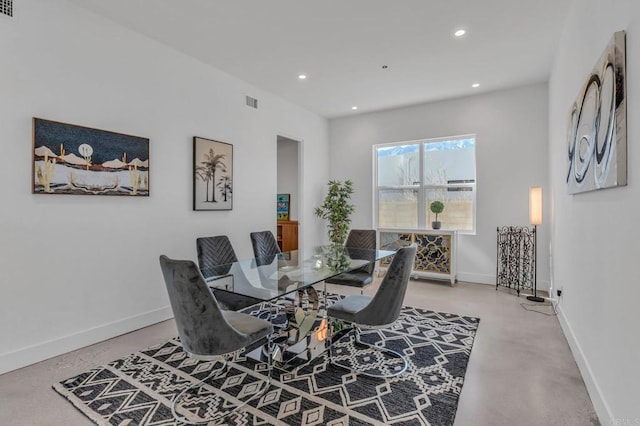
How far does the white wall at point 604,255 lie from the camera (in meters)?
1.45

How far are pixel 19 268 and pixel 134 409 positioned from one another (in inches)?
60.8

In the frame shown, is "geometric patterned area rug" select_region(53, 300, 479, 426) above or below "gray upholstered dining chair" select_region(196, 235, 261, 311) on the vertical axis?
below

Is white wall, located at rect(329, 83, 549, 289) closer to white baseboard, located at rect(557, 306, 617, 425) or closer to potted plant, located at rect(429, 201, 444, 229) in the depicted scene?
potted plant, located at rect(429, 201, 444, 229)

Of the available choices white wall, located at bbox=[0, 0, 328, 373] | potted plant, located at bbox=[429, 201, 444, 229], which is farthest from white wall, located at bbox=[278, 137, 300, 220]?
potted plant, located at bbox=[429, 201, 444, 229]

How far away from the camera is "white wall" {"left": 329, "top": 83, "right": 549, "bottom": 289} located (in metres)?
4.80

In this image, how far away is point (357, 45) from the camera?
3.56 meters

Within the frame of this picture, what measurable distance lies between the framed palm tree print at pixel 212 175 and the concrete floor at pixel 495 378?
150 cm

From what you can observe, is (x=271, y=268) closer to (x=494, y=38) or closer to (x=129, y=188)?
(x=129, y=188)

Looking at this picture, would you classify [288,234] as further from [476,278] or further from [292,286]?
[292,286]

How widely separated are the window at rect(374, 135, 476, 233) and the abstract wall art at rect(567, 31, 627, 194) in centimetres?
287

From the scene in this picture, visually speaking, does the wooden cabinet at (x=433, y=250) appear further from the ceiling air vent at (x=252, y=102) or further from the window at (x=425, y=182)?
the ceiling air vent at (x=252, y=102)

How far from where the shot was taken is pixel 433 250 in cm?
521

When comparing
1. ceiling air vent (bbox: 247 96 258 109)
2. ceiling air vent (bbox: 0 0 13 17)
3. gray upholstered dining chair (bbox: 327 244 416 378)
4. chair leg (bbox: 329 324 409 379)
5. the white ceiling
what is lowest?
chair leg (bbox: 329 324 409 379)

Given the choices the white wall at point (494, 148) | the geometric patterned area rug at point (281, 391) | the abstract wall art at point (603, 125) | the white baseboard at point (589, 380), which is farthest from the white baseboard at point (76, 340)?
the white wall at point (494, 148)
